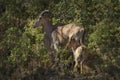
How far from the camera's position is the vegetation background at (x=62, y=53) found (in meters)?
12.0

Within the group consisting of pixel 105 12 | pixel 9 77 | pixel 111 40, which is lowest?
pixel 9 77

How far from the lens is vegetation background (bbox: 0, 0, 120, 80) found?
1200 cm

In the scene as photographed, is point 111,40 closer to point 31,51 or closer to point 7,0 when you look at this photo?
point 31,51

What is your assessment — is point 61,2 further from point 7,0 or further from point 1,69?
point 1,69

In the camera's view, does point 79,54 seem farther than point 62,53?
No

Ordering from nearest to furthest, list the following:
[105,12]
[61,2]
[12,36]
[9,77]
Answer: [9,77]
[12,36]
[105,12]
[61,2]

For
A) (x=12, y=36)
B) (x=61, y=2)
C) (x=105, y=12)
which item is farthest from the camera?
(x=61, y=2)

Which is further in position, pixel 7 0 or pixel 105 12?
pixel 7 0

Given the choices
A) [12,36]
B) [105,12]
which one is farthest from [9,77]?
[105,12]

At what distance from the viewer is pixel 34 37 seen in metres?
13.2

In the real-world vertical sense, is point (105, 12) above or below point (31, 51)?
above

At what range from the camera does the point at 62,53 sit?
40.7 feet

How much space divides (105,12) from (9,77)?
14.3ft

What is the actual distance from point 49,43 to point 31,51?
0.98 metres
